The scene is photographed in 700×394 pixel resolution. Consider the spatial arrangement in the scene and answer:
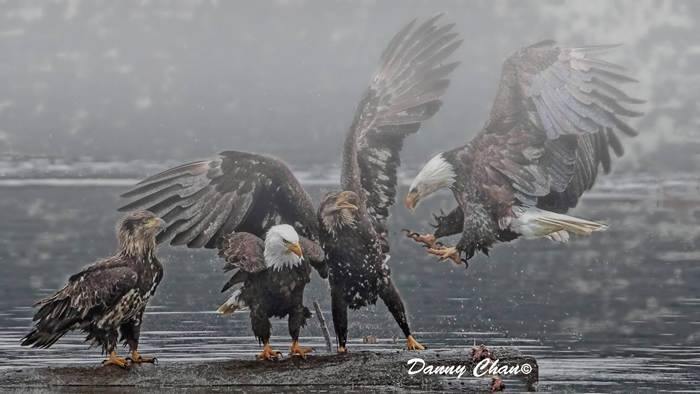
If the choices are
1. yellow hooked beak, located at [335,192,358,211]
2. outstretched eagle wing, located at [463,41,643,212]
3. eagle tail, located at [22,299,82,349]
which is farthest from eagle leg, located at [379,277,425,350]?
eagle tail, located at [22,299,82,349]

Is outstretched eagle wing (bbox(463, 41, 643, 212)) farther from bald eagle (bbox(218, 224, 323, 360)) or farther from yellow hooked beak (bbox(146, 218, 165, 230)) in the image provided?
yellow hooked beak (bbox(146, 218, 165, 230))

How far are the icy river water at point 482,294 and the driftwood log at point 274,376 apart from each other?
426mm

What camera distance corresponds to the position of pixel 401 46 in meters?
9.12

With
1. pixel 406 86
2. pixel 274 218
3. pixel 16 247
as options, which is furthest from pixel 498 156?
pixel 16 247

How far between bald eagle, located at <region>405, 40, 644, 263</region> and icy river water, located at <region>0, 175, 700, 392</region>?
3.23ft

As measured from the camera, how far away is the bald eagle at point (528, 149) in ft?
27.8

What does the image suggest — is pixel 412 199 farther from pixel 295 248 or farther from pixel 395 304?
pixel 295 248

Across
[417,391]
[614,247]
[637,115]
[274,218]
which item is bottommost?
[614,247]

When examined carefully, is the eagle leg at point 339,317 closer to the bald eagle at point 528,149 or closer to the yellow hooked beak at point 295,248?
the yellow hooked beak at point 295,248

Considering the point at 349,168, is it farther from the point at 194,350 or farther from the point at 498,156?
the point at 194,350

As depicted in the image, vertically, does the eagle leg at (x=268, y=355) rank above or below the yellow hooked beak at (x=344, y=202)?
below

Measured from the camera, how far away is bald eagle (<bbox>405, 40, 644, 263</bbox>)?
334 inches

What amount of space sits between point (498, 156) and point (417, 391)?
196 centimetres

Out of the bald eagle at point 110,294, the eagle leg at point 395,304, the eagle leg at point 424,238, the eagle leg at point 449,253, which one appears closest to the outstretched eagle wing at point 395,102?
the eagle leg at point 424,238
